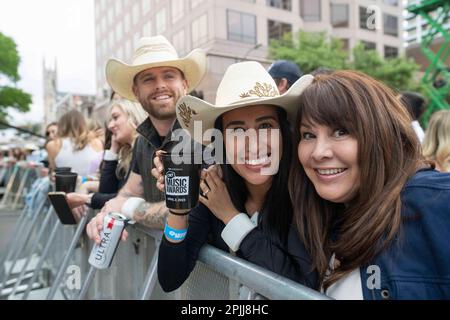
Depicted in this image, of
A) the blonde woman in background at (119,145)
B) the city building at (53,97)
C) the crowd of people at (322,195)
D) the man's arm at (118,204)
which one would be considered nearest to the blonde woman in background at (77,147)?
the blonde woman in background at (119,145)

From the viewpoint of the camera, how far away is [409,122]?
1286 mm

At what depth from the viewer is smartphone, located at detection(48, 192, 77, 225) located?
8.38 feet

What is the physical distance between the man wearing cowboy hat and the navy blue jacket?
1335 millimetres

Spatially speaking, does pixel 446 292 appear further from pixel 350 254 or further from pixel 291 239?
pixel 291 239

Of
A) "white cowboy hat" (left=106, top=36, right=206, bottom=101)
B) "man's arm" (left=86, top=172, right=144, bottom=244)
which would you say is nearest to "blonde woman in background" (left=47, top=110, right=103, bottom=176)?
"white cowboy hat" (left=106, top=36, right=206, bottom=101)

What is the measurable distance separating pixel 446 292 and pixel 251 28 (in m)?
3.07

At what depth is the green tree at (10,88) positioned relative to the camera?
2002 centimetres

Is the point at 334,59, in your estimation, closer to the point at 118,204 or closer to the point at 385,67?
the point at 385,67

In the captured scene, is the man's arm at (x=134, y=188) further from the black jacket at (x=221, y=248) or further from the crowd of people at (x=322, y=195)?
the black jacket at (x=221, y=248)

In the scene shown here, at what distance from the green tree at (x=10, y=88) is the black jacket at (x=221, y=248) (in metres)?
21.6

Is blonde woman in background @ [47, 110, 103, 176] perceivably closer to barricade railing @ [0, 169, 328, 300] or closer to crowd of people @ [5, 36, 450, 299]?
barricade railing @ [0, 169, 328, 300]

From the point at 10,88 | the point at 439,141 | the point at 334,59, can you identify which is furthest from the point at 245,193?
the point at 10,88

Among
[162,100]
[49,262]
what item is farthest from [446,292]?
[49,262]
